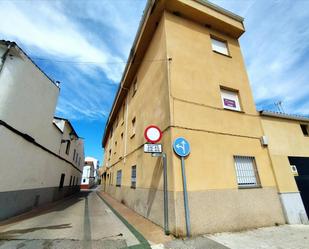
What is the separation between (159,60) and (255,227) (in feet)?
23.2

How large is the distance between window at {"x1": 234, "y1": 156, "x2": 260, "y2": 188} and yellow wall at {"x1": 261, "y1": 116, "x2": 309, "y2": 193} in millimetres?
981

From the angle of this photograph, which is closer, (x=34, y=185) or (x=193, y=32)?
(x=193, y=32)

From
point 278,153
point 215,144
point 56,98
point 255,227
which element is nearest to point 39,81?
point 56,98

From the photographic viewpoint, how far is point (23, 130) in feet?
23.6

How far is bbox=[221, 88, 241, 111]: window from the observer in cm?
662

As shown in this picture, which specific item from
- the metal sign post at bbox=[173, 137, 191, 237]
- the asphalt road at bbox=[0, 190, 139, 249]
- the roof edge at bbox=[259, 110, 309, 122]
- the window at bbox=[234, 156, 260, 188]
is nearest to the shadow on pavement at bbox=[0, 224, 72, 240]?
the asphalt road at bbox=[0, 190, 139, 249]

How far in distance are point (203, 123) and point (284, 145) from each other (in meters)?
4.20

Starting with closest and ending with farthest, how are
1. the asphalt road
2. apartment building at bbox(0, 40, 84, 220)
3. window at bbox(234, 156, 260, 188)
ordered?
the asphalt road → window at bbox(234, 156, 260, 188) → apartment building at bbox(0, 40, 84, 220)

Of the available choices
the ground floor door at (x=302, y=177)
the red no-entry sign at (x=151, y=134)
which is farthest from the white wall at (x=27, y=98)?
the ground floor door at (x=302, y=177)

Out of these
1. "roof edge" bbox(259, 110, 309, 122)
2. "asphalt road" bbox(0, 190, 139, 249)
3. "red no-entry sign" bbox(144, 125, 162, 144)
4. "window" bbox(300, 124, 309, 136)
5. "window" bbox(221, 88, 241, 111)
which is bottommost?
"asphalt road" bbox(0, 190, 139, 249)

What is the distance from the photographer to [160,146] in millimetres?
5125

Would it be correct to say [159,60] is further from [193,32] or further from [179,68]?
[193,32]

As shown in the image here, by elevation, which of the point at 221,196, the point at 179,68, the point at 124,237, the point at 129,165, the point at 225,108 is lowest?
the point at 124,237

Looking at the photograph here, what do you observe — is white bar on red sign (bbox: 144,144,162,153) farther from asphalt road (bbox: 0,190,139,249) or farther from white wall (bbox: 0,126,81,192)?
white wall (bbox: 0,126,81,192)
